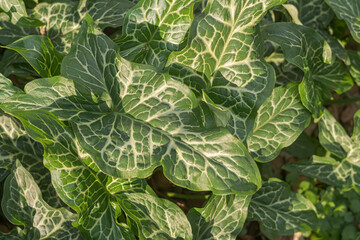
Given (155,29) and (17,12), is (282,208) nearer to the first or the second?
(155,29)

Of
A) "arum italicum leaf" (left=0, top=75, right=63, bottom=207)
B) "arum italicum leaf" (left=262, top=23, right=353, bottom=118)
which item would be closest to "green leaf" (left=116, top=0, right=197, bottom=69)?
"arum italicum leaf" (left=262, top=23, right=353, bottom=118)

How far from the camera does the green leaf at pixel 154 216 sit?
1.08 m

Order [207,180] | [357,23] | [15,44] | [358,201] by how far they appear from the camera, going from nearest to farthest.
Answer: [207,180] → [15,44] → [357,23] → [358,201]

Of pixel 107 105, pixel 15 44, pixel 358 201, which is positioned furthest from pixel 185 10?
pixel 358 201

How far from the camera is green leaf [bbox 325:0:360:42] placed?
1.42m

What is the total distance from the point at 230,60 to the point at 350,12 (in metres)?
0.66

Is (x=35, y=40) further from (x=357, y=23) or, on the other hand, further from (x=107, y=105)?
(x=357, y=23)

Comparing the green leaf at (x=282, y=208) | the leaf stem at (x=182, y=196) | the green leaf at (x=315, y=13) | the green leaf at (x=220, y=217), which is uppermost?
the green leaf at (x=315, y=13)

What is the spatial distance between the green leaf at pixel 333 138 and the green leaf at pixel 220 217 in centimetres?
50

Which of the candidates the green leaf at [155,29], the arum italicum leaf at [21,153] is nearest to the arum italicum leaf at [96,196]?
the arum italicum leaf at [21,153]

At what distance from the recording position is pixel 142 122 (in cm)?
102

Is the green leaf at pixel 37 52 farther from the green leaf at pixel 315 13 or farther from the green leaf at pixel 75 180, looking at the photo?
the green leaf at pixel 315 13

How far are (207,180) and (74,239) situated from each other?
48 centimetres

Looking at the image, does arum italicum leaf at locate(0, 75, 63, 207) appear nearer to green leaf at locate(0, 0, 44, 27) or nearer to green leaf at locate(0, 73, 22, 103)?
green leaf at locate(0, 73, 22, 103)
